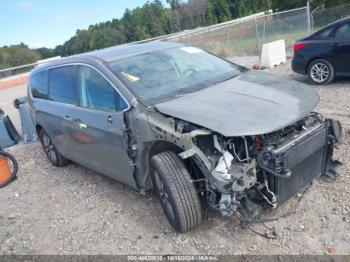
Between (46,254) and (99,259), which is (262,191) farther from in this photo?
(46,254)

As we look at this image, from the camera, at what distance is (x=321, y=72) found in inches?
324

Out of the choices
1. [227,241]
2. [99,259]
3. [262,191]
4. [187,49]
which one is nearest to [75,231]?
[99,259]

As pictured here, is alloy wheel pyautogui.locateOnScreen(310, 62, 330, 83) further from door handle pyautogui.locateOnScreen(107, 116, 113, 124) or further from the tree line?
the tree line

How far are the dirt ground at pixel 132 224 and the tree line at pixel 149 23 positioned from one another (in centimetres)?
2576

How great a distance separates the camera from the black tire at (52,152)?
602cm

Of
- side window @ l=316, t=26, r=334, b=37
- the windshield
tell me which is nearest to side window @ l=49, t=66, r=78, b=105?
the windshield

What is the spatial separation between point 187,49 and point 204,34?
12.1m

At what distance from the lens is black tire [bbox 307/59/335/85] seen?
8.07 m

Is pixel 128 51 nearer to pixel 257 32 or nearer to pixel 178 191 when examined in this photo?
pixel 178 191

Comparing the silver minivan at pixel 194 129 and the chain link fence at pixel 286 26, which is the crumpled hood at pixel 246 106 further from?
the chain link fence at pixel 286 26

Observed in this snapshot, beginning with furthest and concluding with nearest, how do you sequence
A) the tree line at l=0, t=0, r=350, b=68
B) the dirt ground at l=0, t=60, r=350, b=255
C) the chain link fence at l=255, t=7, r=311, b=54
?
1. the tree line at l=0, t=0, r=350, b=68
2. the chain link fence at l=255, t=7, r=311, b=54
3. the dirt ground at l=0, t=60, r=350, b=255

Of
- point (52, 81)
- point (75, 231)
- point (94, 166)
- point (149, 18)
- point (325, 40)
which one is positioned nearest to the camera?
point (75, 231)

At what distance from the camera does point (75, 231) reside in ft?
13.4

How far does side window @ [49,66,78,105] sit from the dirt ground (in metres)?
1.26
